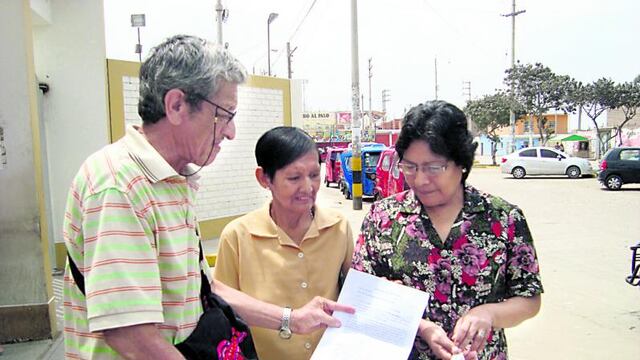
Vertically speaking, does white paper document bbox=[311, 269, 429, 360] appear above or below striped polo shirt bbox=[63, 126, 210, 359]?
below

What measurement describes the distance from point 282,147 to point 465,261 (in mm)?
785

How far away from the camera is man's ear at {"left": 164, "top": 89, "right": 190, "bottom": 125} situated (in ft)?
4.49

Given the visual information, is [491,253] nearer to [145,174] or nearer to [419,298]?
[419,298]

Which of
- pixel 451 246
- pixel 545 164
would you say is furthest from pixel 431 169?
pixel 545 164

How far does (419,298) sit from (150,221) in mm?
861

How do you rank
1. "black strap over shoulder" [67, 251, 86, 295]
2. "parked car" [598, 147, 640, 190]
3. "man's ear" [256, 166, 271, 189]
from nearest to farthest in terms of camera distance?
1. "black strap over shoulder" [67, 251, 86, 295]
2. "man's ear" [256, 166, 271, 189]
3. "parked car" [598, 147, 640, 190]

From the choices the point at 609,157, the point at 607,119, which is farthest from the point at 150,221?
the point at 607,119

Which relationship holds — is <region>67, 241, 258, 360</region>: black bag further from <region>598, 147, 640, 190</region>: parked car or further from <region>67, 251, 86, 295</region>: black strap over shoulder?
<region>598, 147, 640, 190</region>: parked car

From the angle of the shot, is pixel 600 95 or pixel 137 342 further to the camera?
pixel 600 95

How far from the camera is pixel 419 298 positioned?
5.48 ft

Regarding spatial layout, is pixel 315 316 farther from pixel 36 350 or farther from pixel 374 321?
pixel 36 350

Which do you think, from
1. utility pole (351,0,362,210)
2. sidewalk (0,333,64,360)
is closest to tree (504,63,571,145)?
utility pole (351,0,362,210)

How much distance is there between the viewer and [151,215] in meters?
1.29

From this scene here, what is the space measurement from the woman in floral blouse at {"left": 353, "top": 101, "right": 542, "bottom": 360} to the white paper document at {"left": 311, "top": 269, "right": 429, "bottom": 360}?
10cm
